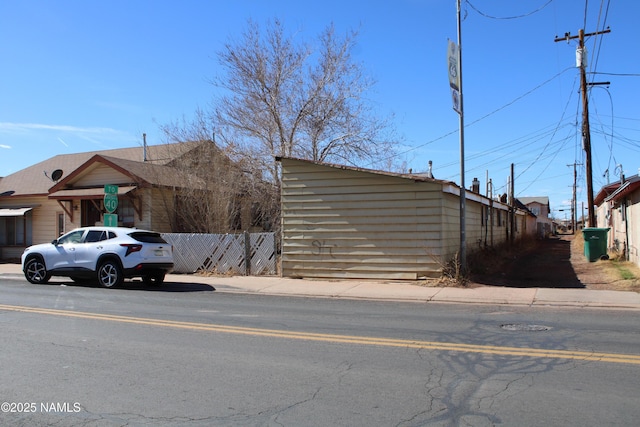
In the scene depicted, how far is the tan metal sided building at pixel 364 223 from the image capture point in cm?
1372

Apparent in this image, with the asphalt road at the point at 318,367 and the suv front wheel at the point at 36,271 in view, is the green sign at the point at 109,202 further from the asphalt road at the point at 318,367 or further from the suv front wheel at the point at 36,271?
the asphalt road at the point at 318,367

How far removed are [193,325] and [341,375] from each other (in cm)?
364

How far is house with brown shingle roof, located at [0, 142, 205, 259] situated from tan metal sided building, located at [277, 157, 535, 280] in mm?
6970

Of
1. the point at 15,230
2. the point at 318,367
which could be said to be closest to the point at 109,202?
the point at 15,230

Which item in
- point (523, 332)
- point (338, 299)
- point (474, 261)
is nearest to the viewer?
point (523, 332)

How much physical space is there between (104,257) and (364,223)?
7.18 m

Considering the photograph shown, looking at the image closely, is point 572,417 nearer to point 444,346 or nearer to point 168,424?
point 444,346

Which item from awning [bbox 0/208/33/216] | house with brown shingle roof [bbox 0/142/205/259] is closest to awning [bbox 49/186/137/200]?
house with brown shingle roof [bbox 0/142/205/259]

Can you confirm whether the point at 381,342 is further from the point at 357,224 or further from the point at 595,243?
the point at 595,243

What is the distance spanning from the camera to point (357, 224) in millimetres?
14336

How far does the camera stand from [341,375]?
5.39 m

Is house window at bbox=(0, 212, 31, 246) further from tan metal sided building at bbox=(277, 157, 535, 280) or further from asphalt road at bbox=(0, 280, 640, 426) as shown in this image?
asphalt road at bbox=(0, 280, 640, 426)

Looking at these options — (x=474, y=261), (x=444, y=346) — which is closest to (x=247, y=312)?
(x=444, y=346)

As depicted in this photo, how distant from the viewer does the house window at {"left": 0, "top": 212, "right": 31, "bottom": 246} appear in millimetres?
24250
